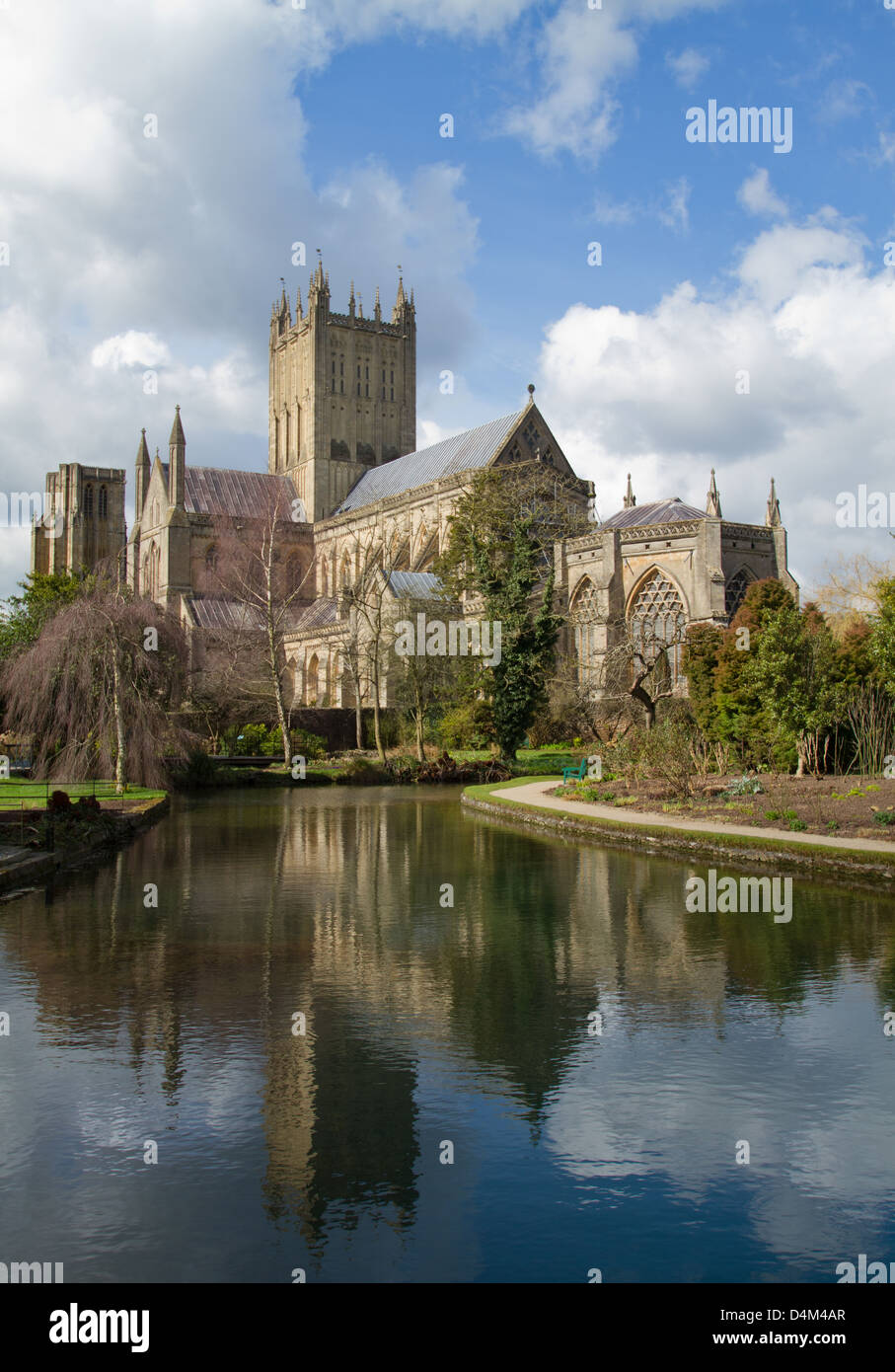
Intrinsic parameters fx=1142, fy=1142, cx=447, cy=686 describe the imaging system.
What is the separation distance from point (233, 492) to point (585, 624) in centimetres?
3895

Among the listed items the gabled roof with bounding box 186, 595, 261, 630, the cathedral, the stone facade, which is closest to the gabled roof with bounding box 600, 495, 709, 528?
the cathedral

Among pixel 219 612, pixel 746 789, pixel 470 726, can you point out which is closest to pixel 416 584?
pixel 470 726

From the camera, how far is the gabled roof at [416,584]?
48.5 m

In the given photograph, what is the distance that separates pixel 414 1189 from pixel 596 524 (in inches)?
2025

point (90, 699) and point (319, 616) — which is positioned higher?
point (319, 616)

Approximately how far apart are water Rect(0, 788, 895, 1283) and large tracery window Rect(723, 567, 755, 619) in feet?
103

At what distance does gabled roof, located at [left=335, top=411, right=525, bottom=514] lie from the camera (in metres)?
59.4

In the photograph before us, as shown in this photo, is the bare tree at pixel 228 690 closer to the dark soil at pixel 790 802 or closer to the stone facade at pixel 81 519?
the dark soil at pixel 790 802

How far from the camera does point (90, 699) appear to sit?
84.0 ft

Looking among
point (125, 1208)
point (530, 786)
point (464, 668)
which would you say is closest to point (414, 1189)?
point (125, 1208)

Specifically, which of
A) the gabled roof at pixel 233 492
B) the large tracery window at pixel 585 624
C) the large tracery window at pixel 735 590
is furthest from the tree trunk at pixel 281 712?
the gabled roof at pixel 233 492

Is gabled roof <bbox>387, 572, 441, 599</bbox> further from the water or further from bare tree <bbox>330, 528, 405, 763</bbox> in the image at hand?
the water

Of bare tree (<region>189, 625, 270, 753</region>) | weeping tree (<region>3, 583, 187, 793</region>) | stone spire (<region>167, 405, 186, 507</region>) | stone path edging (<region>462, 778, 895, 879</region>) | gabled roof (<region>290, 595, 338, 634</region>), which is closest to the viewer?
stone path edging (<region>462, 778, 895, 879</region>)

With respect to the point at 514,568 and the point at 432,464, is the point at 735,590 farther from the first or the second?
the point at 432,464
